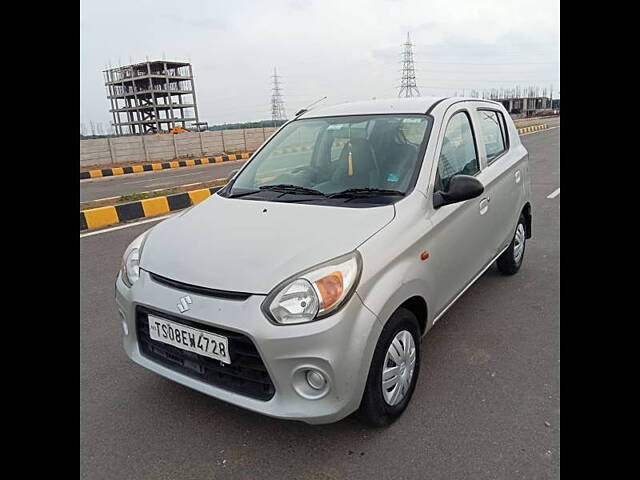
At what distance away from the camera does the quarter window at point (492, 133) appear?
376 cm

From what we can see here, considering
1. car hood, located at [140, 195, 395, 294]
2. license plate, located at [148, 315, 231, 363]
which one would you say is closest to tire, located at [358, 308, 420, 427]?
car hood, located at [140, 195, 395, 294]

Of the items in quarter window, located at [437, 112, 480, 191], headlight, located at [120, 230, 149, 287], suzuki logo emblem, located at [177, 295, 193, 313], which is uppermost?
quarter window, located at [437, 112, 480, 191]

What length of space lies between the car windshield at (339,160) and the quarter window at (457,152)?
0.18 m

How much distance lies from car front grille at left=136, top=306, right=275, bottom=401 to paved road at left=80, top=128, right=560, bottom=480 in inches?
14.0

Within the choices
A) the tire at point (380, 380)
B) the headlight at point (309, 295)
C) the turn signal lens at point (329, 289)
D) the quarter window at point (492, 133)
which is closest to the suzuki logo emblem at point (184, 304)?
the headlight at point (309, 295)

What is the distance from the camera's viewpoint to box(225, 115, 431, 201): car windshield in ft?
9.37

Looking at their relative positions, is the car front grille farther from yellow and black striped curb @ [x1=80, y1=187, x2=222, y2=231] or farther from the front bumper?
yellow and black striped curb @ [x1=80, y1=187, x2=222, y2=231]

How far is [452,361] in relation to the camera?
3.03m

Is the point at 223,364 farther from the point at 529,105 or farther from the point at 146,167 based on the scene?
the point at 529,105
